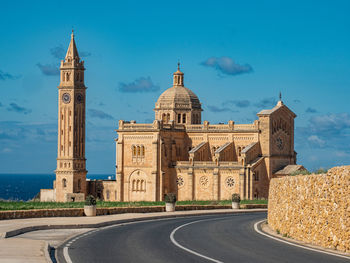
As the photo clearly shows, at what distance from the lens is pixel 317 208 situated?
24938 millimetres

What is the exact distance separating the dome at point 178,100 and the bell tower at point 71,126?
10.5m

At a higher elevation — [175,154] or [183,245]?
[175,154]

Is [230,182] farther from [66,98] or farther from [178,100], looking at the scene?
[66,98]

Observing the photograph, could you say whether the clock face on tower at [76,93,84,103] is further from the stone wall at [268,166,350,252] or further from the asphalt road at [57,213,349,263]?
the stone wall at [268,166,350,252]

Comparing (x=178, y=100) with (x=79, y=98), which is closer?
(x=79, y=98)

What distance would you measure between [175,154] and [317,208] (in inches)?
2485

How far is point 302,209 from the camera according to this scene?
26.5 m

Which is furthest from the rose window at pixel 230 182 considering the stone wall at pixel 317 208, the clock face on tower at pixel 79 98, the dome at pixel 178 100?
the stone wall at pixel 317 208

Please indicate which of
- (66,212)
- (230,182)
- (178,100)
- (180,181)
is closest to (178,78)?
(178,100)

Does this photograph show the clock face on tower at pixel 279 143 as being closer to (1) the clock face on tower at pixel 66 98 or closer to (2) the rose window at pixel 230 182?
(2) the rose window at pixel 230 182

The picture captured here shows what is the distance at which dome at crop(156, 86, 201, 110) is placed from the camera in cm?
9412

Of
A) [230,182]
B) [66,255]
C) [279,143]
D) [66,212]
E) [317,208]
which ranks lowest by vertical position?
[66,255]

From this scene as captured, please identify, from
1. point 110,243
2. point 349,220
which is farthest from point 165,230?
point 349,220

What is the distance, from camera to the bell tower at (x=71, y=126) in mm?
88938
